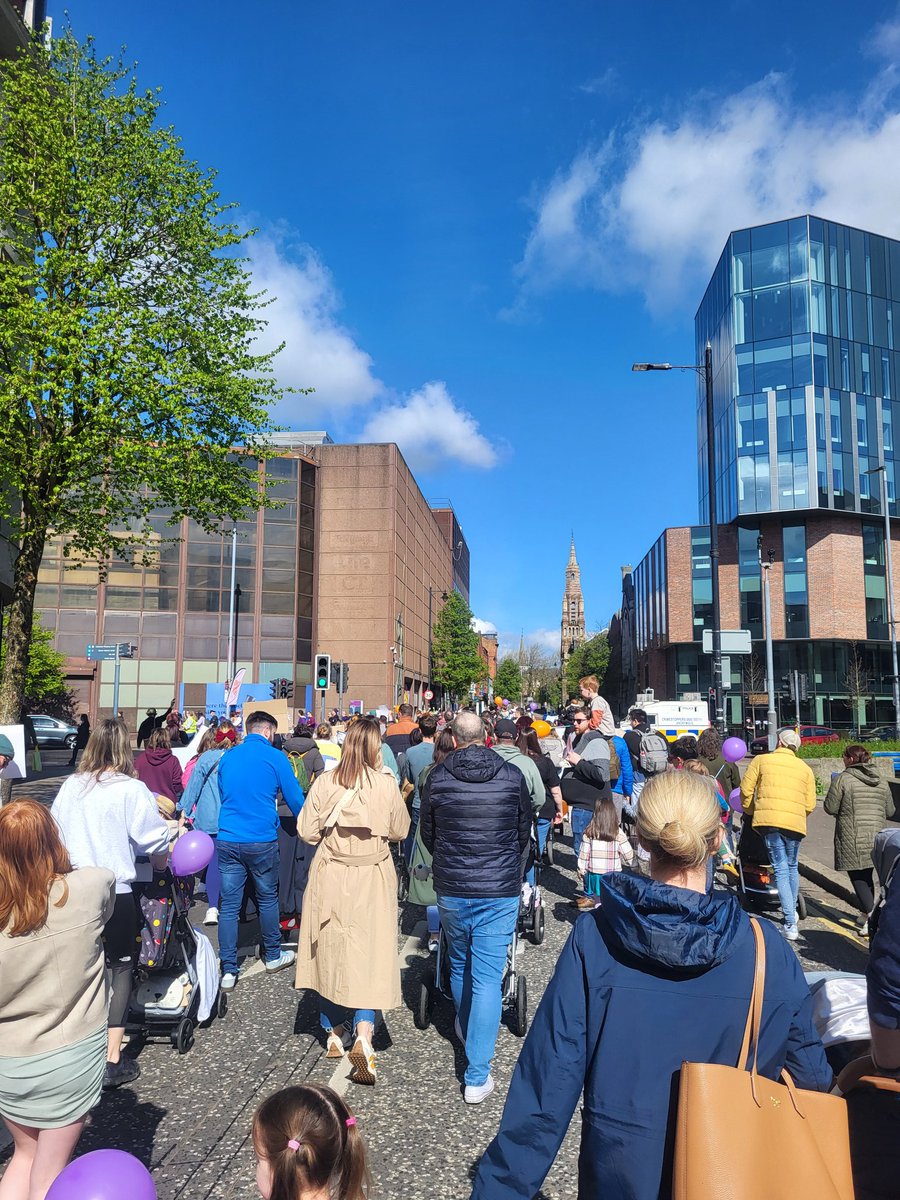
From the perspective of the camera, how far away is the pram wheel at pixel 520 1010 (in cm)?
547

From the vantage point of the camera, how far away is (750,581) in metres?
56.3

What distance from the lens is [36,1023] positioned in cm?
284

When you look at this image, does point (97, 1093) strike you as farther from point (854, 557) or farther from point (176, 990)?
point (854, 557)

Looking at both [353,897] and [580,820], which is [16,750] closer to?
[353,897]

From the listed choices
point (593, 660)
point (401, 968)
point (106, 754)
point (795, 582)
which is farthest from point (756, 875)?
point (593, 660)

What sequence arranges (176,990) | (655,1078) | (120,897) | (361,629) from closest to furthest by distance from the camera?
(655,1078) < (120,897) < (176,990) < (361,629)

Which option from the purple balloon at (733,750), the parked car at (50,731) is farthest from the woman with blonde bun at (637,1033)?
the parked car at (50,731)

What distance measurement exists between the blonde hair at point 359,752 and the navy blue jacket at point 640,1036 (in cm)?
307

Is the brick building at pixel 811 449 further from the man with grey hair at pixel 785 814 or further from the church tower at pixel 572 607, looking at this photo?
the church tower at pixel 572 607

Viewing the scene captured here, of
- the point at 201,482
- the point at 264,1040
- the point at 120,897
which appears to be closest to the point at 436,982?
the point at 264,1040

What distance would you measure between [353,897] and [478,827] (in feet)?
2.70

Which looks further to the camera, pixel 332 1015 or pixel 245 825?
pixel 245 825

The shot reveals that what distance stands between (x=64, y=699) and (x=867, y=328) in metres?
51.2

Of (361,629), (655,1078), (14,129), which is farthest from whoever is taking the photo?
(361,629)
